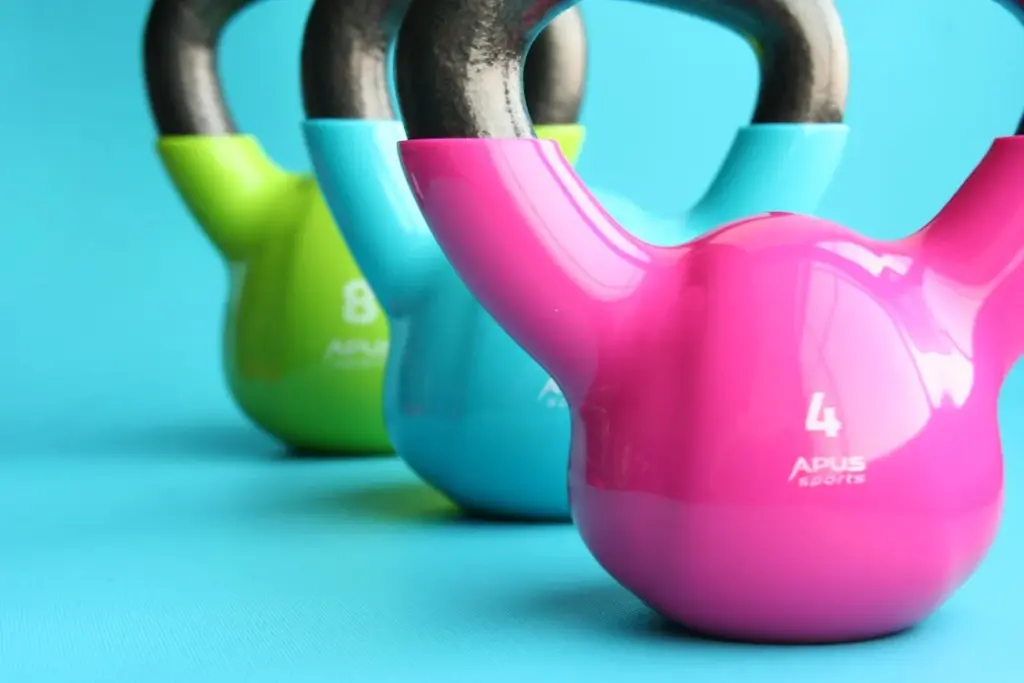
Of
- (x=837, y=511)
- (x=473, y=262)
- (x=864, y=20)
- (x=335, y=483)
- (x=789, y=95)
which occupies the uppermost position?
(x=864, y=20)

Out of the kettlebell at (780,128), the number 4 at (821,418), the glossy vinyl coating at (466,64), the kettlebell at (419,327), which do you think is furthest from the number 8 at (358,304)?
the number 4 at (821,418)

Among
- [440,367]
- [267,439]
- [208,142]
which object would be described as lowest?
[267,439]

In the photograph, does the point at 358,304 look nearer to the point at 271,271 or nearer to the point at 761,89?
the point at 271,271

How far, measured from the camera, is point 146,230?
2359 millimetres

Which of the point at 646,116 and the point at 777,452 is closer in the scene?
the point at 777,452

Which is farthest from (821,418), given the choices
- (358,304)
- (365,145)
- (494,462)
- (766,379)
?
(358,304)

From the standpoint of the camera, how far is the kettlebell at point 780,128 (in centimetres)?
117

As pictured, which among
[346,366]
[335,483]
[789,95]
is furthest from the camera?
[346,366]

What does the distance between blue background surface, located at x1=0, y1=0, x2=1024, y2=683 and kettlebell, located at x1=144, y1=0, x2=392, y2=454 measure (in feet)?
0.17

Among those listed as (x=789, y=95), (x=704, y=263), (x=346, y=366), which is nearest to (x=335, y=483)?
(x=346, y=366)

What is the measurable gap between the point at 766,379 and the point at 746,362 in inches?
0.5

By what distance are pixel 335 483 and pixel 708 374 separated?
641mm

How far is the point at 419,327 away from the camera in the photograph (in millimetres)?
1241

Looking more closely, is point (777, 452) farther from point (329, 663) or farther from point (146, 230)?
point (146, 230)
